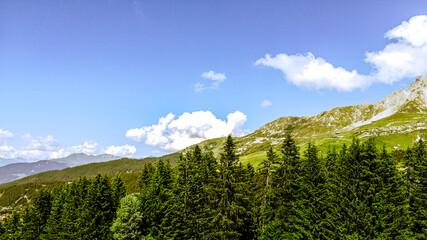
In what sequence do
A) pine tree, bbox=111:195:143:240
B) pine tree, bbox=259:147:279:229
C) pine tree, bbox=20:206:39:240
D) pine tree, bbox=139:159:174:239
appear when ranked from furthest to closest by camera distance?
1. pine tree, bbox=20:206:39:240
2. pine tree, bbox=111:195:143:240
3. pine tree, bbox=139:159:174:239
4. pine tree, bbox=259:147:279:229

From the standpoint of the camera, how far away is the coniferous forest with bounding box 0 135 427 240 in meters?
27.5

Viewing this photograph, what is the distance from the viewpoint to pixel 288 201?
33844 mm

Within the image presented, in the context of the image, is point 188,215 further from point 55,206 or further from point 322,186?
point 55,206

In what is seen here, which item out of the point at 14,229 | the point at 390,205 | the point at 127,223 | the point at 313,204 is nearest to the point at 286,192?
the point at 313,204

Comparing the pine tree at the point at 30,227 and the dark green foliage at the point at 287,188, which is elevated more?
the dark green foliage at the point at 287,188

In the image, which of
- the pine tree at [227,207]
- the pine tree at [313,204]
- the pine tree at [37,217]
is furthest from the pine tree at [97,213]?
the pine tree at [313,204]

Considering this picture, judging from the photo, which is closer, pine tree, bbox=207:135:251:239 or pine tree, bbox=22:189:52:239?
pine tree, bbox=207:135:251:239

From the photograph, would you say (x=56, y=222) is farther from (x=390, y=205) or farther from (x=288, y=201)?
(x=390, y=205)

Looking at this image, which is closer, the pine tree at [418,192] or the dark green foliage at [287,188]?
the pine tree at [418,192]

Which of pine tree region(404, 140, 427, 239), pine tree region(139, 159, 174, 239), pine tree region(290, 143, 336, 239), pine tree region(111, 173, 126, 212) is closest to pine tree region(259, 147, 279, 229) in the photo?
pine tree region(290, 143, 336, 239)

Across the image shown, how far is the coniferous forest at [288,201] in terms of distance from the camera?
2745 centimetres

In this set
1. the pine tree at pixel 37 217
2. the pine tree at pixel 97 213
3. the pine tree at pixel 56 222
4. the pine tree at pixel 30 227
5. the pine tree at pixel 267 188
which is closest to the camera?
the pine tree at pixel 267 188

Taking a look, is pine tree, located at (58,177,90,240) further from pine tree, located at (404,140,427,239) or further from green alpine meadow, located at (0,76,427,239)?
pine tree, located at (404,140,427,239)

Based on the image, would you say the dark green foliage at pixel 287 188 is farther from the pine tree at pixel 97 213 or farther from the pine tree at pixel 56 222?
the pine tree at pixel 56 222
